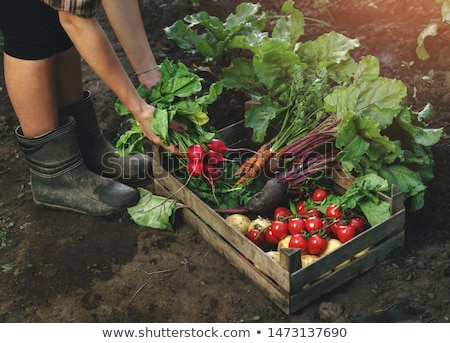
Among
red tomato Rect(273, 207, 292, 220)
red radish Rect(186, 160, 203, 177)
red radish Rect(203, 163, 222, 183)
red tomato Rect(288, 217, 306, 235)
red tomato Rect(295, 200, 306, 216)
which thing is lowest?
red tomato Rect(295, 200, 306, 216)

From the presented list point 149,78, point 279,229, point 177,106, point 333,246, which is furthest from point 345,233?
point 149,78

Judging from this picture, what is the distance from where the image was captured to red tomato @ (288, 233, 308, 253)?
3.01 metres

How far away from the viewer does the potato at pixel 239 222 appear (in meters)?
3.24

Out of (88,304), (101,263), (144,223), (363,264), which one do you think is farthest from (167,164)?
(363,264)

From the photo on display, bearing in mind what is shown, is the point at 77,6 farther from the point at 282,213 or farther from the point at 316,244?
the point at 316,244

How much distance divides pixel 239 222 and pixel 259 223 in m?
0.10

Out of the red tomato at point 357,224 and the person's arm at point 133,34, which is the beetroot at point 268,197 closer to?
the red tomato at point 357,224

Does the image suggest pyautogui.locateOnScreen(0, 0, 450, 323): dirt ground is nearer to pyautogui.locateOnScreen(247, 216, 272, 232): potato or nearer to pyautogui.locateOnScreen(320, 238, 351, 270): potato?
pyautogui.locateOnScreen(320, 238, 351, 270): potato

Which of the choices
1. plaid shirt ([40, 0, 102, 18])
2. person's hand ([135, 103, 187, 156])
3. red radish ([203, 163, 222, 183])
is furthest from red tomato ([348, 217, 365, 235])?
plaid shirt ([40, 0, 102, 18])

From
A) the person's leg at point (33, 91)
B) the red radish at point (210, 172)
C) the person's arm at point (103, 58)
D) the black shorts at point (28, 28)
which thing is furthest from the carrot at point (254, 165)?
the black shorts at point (28, 28)

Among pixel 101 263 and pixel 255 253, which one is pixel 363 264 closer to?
pixel 255 253

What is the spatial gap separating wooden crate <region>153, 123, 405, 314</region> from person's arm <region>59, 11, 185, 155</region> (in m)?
0.48

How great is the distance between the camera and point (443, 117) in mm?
3980

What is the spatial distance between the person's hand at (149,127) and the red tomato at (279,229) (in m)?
0.65
